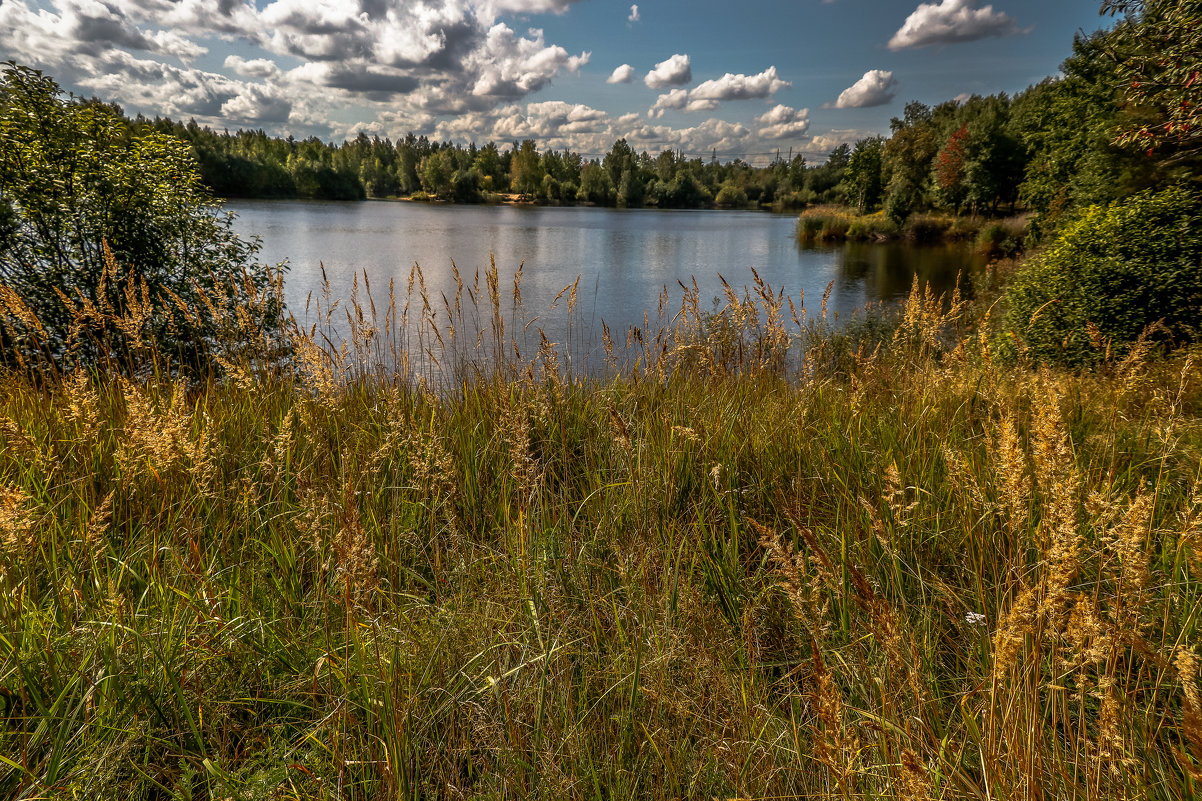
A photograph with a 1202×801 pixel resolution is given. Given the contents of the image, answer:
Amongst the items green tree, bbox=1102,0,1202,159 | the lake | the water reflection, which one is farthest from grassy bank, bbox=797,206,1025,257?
green tree, bbox=1102,0,1202,159

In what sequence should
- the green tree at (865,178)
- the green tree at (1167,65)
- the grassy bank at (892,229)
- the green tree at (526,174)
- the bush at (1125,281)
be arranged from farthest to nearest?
the green tree at (526,174) → the green tree at (865,178) → the grassy bank at (892,229) → the bush at (1125,281) → the green tree at (1167,65)

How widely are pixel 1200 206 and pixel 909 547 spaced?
23.4 ft

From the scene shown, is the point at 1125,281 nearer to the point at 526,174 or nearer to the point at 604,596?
the point at 604,596

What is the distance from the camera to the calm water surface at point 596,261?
17.0 m

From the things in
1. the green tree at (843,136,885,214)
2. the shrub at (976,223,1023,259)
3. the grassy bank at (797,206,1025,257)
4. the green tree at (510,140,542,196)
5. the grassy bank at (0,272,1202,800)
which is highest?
the green tree at (510,140,542,196)

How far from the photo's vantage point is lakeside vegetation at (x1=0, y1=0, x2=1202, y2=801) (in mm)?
1320

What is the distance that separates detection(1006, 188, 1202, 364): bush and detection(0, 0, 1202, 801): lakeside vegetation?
246 cm

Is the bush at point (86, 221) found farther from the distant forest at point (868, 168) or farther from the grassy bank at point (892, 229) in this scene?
the grassy bank at point (892, 229)

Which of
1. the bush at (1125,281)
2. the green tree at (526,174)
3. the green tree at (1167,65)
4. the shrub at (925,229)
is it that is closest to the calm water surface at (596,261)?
the shrub at (925,229)

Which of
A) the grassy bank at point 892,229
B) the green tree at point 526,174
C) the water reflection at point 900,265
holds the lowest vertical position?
the water reflection at point 900,265

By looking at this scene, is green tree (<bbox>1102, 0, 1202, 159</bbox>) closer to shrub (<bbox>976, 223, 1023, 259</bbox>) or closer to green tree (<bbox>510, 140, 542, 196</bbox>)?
shrub (<bbox>976, 223, 1023, 259</bbox>)

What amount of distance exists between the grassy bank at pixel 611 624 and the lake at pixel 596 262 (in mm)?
8009

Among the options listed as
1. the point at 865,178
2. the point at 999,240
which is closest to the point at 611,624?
the point at 999,240

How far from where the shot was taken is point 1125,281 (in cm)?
621
